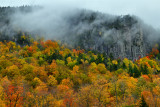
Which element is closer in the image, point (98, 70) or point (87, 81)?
point (87, 81)

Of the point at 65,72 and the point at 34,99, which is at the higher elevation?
the point at 34,99

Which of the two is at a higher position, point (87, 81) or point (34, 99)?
point (34, 99)

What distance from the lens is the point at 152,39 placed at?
655ft

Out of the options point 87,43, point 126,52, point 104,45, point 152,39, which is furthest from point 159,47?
point 87,43

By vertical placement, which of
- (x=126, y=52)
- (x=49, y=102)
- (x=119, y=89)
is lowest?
(x=126, y=52)

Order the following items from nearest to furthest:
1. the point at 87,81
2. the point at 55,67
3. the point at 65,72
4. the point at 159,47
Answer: the point at 87,81 → the point at 65,72 → the point at 55,67 → the point at 159,47

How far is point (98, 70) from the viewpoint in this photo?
269ft

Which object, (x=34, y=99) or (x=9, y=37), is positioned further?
(x=9, y=37)

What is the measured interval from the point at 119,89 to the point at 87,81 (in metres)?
18.5

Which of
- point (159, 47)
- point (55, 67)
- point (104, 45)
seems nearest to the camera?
point (55, 67)

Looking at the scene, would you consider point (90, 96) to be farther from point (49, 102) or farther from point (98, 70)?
point (98, 70)

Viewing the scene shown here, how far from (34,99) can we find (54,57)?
62603mm

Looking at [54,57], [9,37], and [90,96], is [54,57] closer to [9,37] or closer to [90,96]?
[90,96]

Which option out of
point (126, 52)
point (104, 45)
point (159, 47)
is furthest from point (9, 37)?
point (159, 47)
